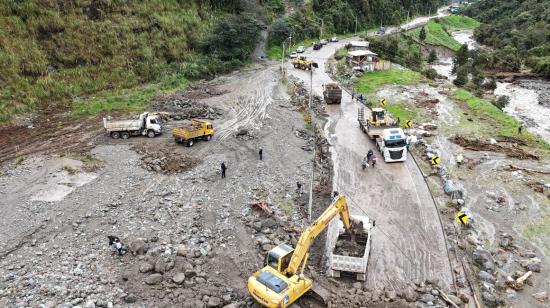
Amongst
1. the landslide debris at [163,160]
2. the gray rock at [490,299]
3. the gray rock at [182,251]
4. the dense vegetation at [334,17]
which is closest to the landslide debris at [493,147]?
the gray rock at [490,299]

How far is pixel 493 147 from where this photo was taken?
3759cm

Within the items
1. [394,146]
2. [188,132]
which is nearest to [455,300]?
[394,146]

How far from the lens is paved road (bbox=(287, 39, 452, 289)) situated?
67.2 feet

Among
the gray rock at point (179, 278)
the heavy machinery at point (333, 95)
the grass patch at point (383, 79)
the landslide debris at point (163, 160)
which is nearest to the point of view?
the gray rock at point (179, 278)

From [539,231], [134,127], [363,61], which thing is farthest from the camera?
[363,61]

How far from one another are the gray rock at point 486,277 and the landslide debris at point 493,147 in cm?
1855

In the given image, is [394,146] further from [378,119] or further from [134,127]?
[134,127]

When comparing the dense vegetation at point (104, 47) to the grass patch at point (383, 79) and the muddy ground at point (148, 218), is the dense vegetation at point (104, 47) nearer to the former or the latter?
the muddy ground at point (148, 218)

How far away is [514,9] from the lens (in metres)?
127

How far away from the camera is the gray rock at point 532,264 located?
73.4ft

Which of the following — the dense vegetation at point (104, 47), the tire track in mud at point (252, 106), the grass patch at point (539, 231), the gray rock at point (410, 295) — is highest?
the dense vegetation at point (104, 47)

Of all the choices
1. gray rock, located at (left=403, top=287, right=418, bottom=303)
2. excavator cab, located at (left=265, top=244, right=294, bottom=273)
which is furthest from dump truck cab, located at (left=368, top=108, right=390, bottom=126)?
excavator cab, located at (left=265, top=244, right=294, bottom=273)

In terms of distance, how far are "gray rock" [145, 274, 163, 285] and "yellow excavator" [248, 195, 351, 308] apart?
426 cm

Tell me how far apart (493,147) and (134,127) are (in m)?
29.9
